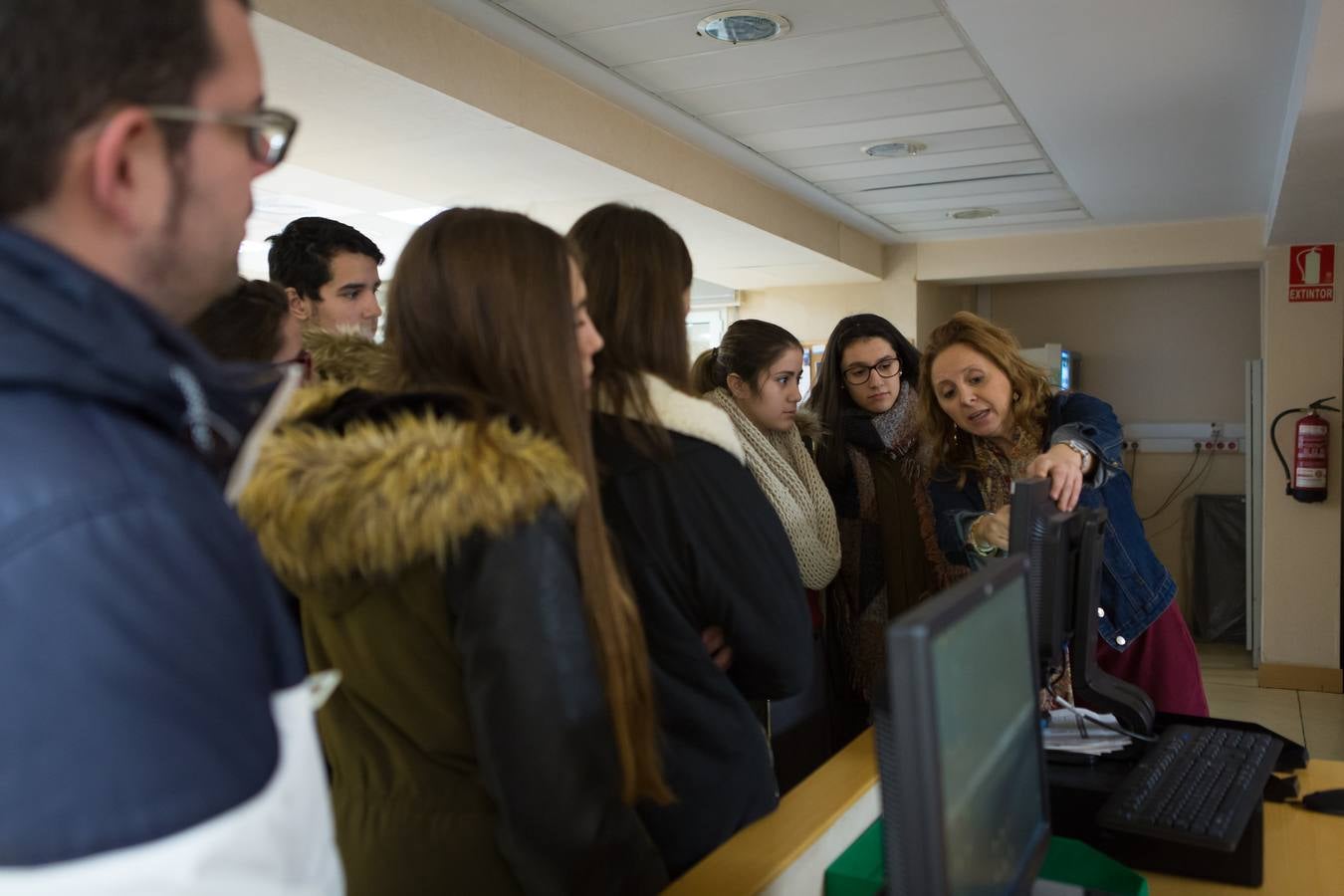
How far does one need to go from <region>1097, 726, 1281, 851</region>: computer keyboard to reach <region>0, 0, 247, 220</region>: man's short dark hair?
130cm

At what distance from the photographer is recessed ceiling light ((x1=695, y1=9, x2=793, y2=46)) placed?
279 cm

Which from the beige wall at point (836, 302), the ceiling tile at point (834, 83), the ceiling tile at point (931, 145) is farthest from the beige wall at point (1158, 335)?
the ceiling tile at point (834, 83)

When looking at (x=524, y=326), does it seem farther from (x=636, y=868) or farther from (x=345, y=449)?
(x=636, y=868)

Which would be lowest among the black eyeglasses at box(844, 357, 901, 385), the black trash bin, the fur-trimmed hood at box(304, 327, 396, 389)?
the black trash bin

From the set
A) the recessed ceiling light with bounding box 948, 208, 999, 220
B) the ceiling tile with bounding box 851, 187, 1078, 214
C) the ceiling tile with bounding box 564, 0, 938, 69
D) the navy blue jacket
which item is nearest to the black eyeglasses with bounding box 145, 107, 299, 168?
the navy blue jacket

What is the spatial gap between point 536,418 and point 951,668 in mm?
553

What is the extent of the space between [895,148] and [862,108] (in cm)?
63

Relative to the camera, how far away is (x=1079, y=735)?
1655 millimetres

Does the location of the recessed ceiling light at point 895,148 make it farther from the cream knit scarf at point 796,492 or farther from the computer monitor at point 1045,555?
the computer monitor at point 1045,555

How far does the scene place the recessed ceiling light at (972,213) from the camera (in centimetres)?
561

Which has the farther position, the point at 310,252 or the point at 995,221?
the point at 995,221

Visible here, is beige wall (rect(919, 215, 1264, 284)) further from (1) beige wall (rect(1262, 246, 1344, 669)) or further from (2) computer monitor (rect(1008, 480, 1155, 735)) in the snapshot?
(2) computer monitor (rect(1008, 480, 1155, 735))

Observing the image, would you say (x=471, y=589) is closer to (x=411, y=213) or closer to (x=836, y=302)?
(x=411, y=213)

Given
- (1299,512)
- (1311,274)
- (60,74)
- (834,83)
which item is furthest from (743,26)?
(1299,512)
